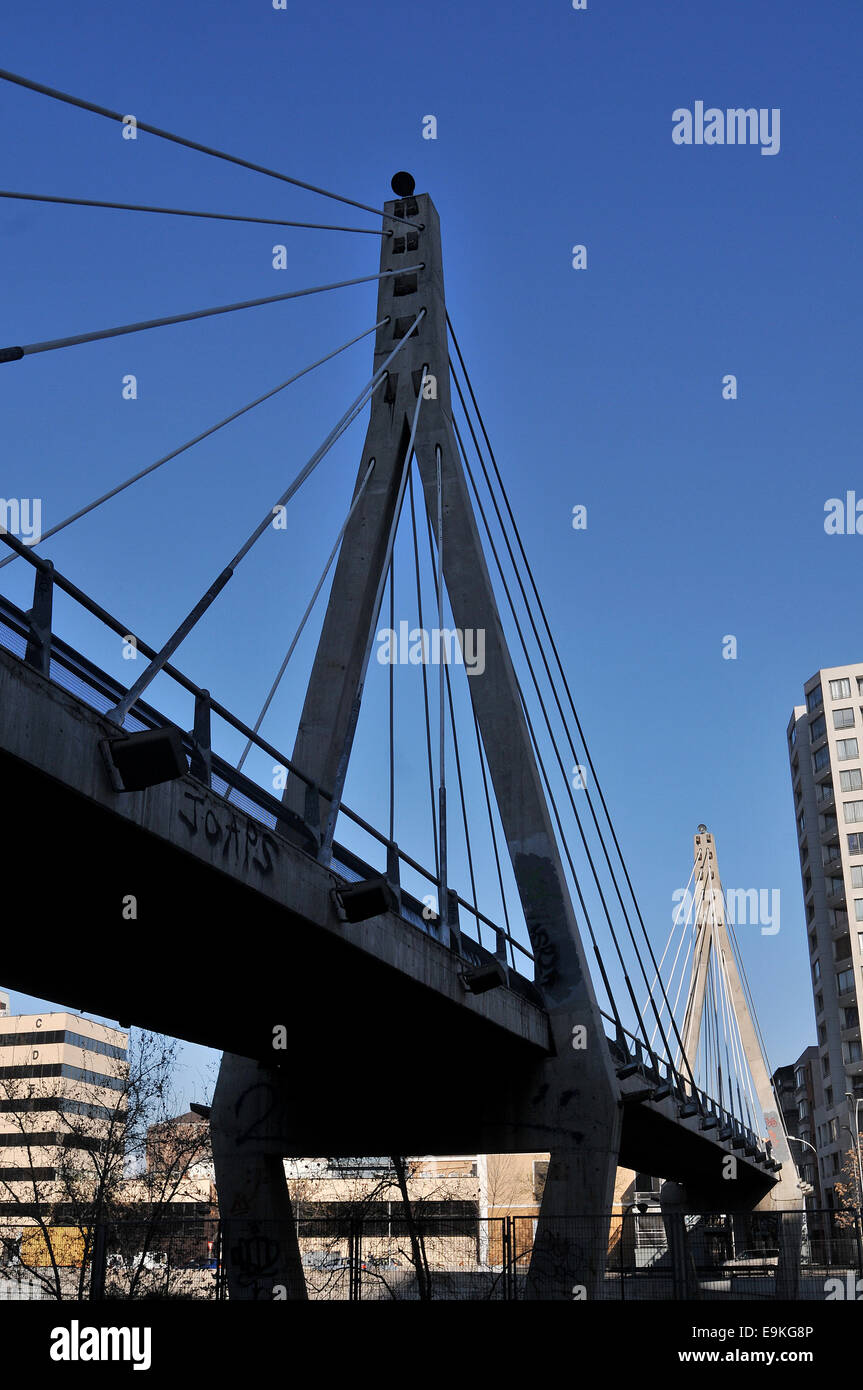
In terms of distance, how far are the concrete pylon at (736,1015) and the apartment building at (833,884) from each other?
11.5 meters

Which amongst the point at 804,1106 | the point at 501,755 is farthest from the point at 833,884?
the point at 501,755

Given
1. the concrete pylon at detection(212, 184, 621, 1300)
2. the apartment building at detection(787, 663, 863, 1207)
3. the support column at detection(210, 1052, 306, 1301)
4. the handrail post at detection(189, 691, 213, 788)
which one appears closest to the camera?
the handrail post at detection(189, 691, 213, 788)

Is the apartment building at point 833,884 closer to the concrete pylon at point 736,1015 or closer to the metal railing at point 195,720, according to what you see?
the concrete pylon at point 736,1015

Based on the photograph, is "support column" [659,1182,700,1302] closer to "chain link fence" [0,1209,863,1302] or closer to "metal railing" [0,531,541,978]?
"chain link fence" [0,1209,863,1302]

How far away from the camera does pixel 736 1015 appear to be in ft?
276

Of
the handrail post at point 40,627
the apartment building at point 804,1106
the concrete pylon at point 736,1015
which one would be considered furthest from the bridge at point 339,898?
the apartment building at point 804,1106

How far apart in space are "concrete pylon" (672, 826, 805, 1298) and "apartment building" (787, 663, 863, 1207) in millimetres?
11465

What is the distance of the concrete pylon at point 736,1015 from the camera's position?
243 feet

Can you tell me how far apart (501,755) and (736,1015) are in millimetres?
66557

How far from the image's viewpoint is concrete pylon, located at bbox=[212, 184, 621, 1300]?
69.7ft

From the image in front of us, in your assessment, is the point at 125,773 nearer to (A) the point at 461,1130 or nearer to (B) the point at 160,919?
(B) the point at 160,919

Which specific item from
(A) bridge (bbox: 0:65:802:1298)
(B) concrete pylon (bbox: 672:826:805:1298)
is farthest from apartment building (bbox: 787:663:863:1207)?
(A) bridge (bbox: 0:65:802:1298)

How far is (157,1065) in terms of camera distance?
30.6 metres
